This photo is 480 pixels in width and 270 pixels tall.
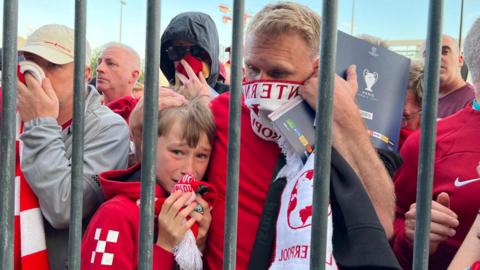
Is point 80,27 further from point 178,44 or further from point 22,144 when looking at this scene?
point 178,44

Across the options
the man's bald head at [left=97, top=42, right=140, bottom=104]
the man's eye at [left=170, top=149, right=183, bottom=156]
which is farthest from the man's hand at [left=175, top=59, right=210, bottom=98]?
the man's bald head at [left=97, top=42, right=140, bottom=104]

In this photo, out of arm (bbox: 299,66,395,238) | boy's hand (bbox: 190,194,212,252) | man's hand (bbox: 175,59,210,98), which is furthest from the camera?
man's hand (bbox: 175,59,210,98)

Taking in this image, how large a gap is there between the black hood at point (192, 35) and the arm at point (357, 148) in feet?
3.44

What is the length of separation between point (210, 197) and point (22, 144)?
621 millimetres

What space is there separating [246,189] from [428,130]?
0.78 meters

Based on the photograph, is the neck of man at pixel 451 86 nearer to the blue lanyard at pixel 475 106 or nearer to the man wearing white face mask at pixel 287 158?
the blue lanyard at pixel 475 106

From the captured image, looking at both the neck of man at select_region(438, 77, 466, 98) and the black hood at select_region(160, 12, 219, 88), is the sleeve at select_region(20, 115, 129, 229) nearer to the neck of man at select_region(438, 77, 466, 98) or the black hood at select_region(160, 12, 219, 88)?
the black hood at select_region(160, 12, 219, 88)

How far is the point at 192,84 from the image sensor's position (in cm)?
234

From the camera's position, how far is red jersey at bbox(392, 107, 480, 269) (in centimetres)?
159

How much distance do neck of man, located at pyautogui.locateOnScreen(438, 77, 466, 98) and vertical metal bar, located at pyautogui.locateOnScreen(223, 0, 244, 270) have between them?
8.69ft

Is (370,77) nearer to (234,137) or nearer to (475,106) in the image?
(475,106)

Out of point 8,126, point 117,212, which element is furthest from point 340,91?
point 8,126

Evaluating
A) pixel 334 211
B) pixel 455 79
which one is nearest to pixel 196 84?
pixel 334 211

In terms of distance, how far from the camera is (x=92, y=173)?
186 cm
